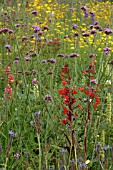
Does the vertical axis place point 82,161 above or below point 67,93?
below

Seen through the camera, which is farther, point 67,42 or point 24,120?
point 67,42

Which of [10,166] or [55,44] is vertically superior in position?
[55,44]

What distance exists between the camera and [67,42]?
5238 millimetres

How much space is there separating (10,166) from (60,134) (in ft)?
1.38

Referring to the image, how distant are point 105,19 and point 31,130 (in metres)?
4.93

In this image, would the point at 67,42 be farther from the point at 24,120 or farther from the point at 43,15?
the point at 24,120

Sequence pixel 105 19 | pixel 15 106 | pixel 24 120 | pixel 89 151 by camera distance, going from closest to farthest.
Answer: pixel 89 151, pixel 24 120, pixel 15 106, pixel 105 19

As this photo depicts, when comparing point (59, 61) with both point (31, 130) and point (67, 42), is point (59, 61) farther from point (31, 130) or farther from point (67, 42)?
point (31, 130)

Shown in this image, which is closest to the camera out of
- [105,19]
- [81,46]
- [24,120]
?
[24,120]

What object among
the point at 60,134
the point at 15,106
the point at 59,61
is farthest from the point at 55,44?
the point at 60,134

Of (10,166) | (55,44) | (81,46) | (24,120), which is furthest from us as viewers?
(81,46)

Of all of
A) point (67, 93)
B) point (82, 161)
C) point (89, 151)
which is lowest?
point (89, 151)

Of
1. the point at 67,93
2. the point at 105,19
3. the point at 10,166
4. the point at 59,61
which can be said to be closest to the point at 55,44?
the point at 59,61

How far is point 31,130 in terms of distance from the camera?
8.75 ft
